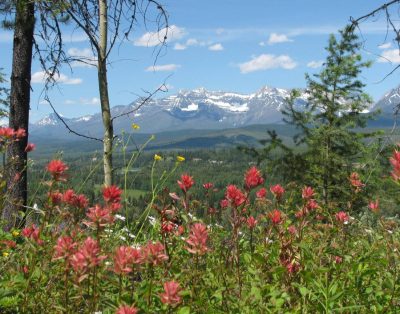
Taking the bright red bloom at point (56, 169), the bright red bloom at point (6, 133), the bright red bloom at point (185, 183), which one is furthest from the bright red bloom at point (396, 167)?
the bright red bloom at point (6, 133)

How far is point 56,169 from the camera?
7.78 feet

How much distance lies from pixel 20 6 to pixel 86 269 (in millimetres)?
6892

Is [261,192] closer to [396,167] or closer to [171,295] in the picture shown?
[396,167]

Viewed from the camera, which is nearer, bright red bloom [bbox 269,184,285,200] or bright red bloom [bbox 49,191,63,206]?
bright red bloom [bbox 49,191,63,206]

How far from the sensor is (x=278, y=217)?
3100mm

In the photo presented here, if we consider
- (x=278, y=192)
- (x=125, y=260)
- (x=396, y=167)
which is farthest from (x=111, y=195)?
(x=278, y=192)

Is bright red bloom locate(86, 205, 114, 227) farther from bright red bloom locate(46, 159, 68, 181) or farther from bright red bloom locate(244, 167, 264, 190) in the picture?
bright red bloom locate(244, 167, 264, 190)

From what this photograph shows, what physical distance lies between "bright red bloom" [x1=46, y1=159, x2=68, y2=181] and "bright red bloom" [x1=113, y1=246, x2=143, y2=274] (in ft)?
2.25

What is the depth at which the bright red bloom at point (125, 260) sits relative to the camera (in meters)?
1.84

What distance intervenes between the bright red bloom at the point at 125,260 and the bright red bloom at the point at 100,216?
26 cm

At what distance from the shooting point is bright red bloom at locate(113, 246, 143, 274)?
1.84 meters

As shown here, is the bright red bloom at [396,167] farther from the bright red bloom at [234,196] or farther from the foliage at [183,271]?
the bright red bloom at [234,196]

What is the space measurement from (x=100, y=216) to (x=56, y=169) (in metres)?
0.43

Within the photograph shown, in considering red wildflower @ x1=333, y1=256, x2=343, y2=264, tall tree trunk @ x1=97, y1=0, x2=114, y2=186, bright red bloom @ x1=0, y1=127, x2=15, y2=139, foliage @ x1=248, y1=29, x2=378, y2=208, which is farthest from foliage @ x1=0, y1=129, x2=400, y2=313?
foliage @ x1=248, y1=29, x2=378, y2=208
